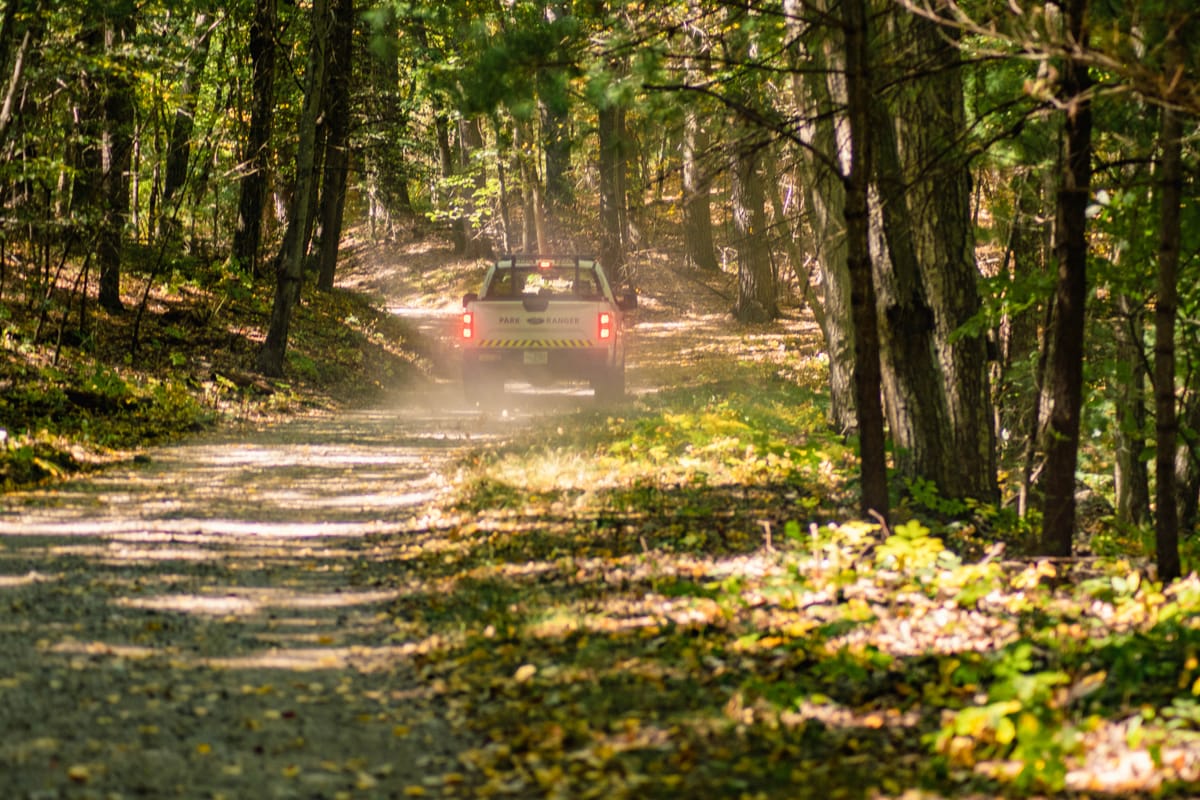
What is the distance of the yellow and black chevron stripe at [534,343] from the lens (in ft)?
52.0

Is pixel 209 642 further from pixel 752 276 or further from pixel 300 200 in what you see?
pixel 752 276

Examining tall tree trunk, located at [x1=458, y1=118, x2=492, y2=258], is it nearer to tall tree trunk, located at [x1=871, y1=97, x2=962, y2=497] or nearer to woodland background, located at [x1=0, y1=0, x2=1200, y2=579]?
woodland background, located at [x1=0, y1=0, x2=1200, y2=579]

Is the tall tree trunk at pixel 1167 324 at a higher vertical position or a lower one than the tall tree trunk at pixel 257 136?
lower

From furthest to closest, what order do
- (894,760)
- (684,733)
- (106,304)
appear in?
(106,304) → (684,733) → (894,760)

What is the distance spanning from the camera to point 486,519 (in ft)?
29.4

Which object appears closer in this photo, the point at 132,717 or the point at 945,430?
the point at 132,717

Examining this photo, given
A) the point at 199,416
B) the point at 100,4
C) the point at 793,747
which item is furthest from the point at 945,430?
the point at 100,4

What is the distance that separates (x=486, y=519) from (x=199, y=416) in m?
7.10

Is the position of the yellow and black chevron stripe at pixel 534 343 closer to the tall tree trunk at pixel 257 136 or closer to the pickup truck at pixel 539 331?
the pickup truck at pixel 539 331

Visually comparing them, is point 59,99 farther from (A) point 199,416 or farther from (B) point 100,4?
(A) point 199,416

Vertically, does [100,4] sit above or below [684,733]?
above

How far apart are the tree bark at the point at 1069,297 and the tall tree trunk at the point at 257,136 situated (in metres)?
13.8

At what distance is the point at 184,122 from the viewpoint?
21812mm

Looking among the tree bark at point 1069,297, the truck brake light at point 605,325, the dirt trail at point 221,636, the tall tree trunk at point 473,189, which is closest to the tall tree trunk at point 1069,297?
the tree bark at point 1069,297
